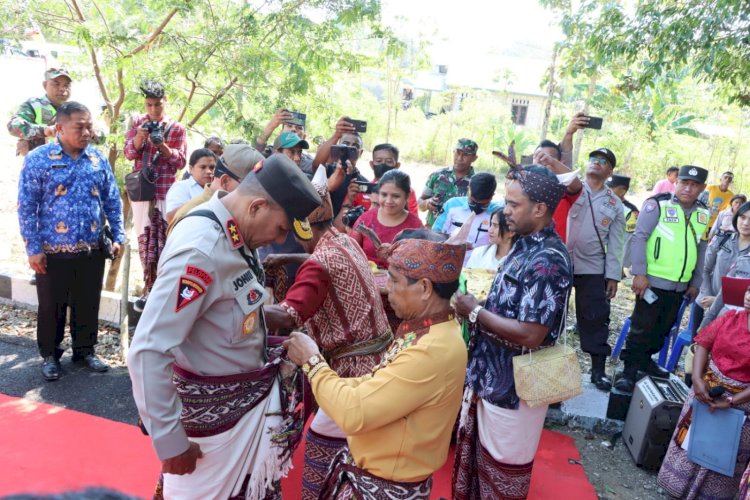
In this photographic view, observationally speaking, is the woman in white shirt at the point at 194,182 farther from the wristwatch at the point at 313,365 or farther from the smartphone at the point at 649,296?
the smartphone at the point at 649,296

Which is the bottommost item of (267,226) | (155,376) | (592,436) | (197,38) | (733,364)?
(592,436)

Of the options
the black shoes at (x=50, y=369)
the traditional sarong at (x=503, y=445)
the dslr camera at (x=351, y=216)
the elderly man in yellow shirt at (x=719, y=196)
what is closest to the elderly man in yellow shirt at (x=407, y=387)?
the traditional sarong at (x=503, y=445)

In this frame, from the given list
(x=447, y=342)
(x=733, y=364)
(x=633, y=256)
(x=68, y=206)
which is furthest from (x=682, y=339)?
(x=68, y=206)

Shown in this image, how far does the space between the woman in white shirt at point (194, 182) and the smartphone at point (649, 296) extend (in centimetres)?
382

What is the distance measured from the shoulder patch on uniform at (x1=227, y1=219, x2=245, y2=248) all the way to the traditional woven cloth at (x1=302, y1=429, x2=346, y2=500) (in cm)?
124

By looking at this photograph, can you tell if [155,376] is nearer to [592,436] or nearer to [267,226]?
[267,226]

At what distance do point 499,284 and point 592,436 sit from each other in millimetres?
2258

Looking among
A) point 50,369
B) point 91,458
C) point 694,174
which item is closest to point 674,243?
point 694,174

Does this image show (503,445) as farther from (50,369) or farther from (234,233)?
(50,369)

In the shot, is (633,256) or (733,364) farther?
(633,256)

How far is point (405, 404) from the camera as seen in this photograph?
173 cm

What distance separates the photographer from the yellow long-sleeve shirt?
1721mm

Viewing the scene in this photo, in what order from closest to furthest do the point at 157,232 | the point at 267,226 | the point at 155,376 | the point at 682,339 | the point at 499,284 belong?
the point at 155,376 → the point at 267,226 → the point at 499,284 → the point at 157,232 → the point at 682,339

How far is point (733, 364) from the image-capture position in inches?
128
